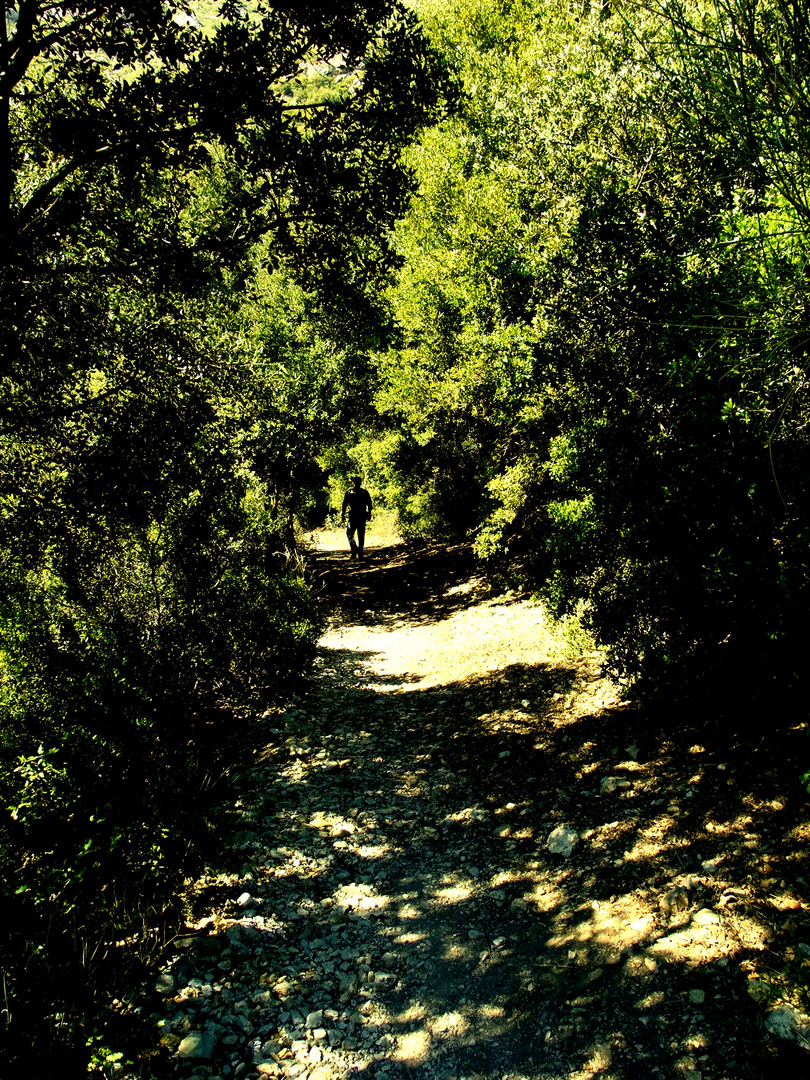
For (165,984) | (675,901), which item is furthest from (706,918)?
(165,984)

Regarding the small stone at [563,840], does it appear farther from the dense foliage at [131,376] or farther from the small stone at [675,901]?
the dense foliage at [131,376]

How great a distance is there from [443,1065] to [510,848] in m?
→ 2.00

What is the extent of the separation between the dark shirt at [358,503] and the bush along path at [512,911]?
10715 millimetres

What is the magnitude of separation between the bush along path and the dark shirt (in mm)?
10715

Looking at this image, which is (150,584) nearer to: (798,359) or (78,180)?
(78,180)

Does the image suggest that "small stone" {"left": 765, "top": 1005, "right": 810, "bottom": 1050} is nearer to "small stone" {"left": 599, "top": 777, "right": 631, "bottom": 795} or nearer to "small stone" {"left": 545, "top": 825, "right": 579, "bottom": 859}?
"small stone" {"left": 545, "top": 825, "right": 579, "bottom": 859}

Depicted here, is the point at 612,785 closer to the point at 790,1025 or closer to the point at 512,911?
the point at 512,911

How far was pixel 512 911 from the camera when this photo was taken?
440 cm

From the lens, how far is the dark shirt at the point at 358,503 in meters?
17.4

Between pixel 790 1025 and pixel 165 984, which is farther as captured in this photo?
pixel 165 984

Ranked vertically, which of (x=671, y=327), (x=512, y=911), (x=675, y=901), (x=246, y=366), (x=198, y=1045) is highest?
(x=246, y=366)

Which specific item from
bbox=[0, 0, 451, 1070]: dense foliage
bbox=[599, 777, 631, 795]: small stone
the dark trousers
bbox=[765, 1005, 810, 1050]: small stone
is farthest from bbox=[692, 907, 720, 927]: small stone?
the dark trousers

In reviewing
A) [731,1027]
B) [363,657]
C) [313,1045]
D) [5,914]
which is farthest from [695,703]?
[363,657]

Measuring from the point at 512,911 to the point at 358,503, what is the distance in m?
14.1
